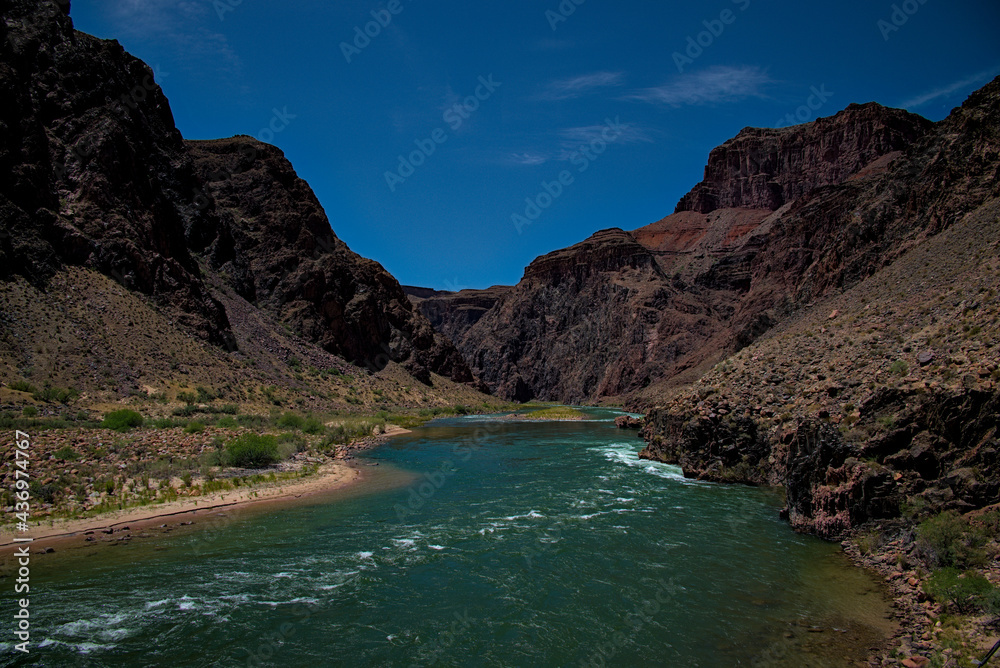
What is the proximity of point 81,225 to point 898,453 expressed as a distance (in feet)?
183

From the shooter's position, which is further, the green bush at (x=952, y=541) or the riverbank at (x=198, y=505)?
the riverbank at (x=198, y=505)

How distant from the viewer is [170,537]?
14352mm

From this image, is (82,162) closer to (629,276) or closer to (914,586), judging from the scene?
(914,586)

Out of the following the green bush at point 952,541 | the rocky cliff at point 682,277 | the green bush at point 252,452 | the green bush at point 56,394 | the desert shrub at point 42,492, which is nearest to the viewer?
the green bush at point 952,541

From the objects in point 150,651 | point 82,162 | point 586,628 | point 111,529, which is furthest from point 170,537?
point 82,162

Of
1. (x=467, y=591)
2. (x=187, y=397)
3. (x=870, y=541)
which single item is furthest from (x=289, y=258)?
(x=870, y=541)

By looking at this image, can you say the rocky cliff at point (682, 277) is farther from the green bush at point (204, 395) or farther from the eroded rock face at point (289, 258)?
the green bush at point (204, 395)

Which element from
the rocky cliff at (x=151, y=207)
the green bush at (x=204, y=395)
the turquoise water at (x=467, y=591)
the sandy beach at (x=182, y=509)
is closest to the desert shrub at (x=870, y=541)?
the turquoise water at (x=467, y=591)

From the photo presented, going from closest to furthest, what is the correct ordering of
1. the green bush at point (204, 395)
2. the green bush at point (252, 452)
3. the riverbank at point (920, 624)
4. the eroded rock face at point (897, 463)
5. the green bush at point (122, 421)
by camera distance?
the riverbank at point (920, 624)
the eroded rock face at point (897, 463)
the green bush at point (252, 452)
the green bush at point (122, 421)
the green bush at point (204, 395)

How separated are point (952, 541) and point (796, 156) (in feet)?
593

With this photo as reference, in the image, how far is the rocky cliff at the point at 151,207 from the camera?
A: 42094mm

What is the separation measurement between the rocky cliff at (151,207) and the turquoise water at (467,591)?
35.8 m

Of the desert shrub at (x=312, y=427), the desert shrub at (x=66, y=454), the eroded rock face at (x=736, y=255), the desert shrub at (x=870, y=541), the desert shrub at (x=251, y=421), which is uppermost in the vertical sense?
the eroded rock face at (x=736, y=255)

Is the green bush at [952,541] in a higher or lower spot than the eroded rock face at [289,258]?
lower
